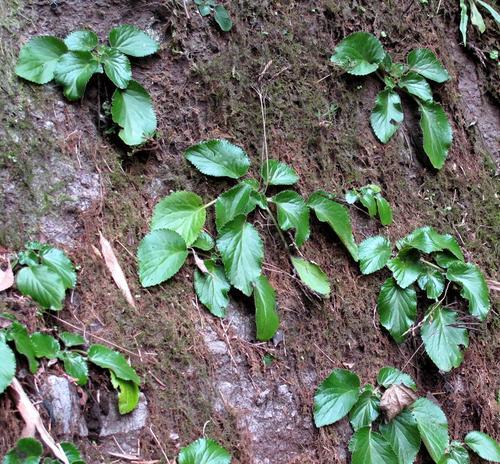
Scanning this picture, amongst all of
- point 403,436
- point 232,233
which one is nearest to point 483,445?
point 403,436

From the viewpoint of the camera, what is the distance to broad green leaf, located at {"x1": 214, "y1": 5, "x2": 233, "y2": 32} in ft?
7.84

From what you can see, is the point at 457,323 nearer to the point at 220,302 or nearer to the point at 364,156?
the point at 364,156

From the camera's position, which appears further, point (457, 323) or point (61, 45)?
point (457, 323)

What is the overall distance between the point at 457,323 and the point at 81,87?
5.76 ft

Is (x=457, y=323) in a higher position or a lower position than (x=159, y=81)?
lower

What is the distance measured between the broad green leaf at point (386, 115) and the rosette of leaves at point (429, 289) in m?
0.49

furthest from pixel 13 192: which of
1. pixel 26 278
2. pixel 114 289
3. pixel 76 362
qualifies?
pixel 76 362

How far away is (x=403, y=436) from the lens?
7.04ft

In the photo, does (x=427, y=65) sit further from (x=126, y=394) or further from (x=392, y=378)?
(x=126, y=394)

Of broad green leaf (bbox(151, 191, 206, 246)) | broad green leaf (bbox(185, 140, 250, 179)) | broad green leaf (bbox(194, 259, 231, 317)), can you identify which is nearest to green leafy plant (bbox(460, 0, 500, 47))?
broad green leaf (bbox(185, 140, 250, 179))

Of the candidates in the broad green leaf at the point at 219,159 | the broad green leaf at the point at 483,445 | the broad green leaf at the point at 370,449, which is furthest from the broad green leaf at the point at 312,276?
the broad green leaf at the point at 483,445

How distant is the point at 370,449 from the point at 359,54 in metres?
1.71

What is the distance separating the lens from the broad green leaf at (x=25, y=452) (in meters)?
1.41

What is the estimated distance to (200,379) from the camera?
1.90 metres
